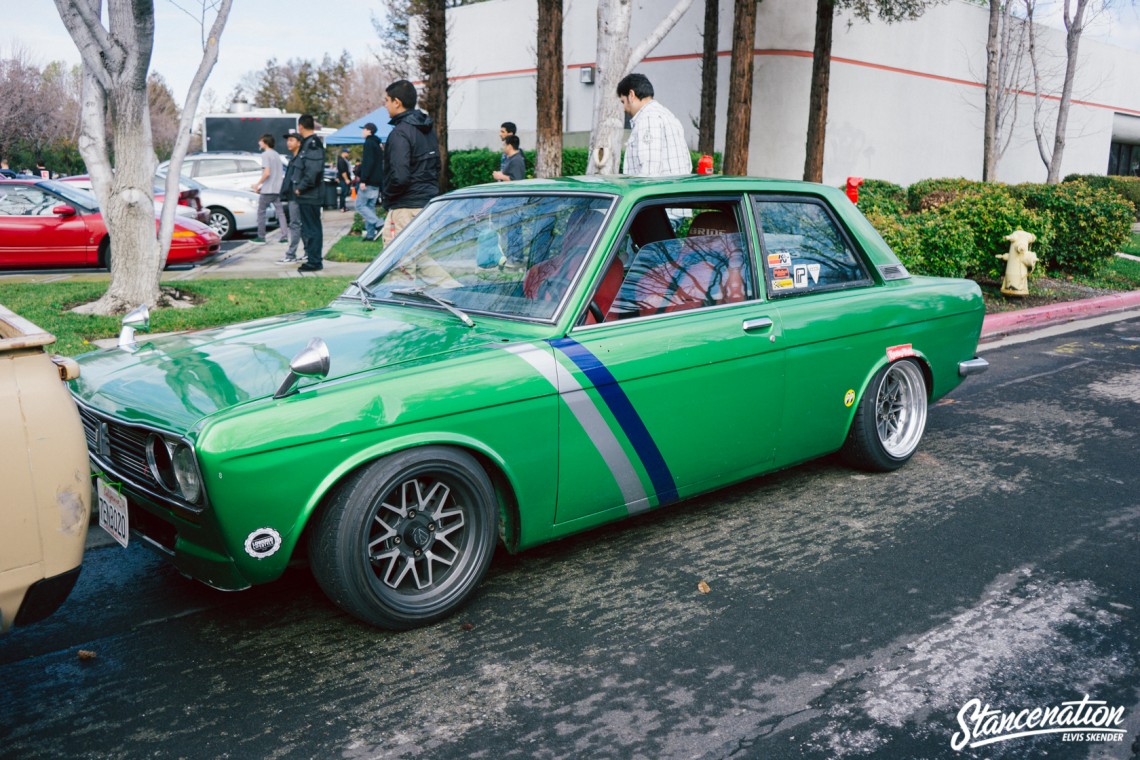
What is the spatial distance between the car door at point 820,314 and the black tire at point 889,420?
12 cm

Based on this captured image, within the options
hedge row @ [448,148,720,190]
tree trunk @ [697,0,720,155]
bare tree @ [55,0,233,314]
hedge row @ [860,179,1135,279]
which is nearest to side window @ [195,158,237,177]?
hedge row @ [448,148,720,190]

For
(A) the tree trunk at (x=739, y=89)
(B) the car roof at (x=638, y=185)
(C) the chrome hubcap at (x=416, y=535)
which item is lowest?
(C) the chrome hubcap at (x=416, y=535)

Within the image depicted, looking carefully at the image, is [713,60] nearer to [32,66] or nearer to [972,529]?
[972,529]

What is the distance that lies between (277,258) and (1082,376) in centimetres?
1148

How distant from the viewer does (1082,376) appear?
7.99 m

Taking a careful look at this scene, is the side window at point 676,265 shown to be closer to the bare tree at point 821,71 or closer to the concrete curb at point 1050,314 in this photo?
the concrete curb at point 1050,314

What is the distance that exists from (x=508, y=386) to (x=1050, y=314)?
9722mm

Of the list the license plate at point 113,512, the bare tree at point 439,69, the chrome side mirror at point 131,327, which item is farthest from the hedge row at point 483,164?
the license plate at point 113,512

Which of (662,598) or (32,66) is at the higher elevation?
(32,66)

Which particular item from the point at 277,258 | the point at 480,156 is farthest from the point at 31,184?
the point at 480,156

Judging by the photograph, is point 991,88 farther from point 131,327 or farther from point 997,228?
point 131,327

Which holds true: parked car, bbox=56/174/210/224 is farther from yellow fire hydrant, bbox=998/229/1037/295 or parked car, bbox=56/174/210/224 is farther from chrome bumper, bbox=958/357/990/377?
chrome bumper, bbox=958/357/990/377

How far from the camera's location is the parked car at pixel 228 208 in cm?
1831

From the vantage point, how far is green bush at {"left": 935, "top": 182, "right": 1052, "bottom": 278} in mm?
11720
